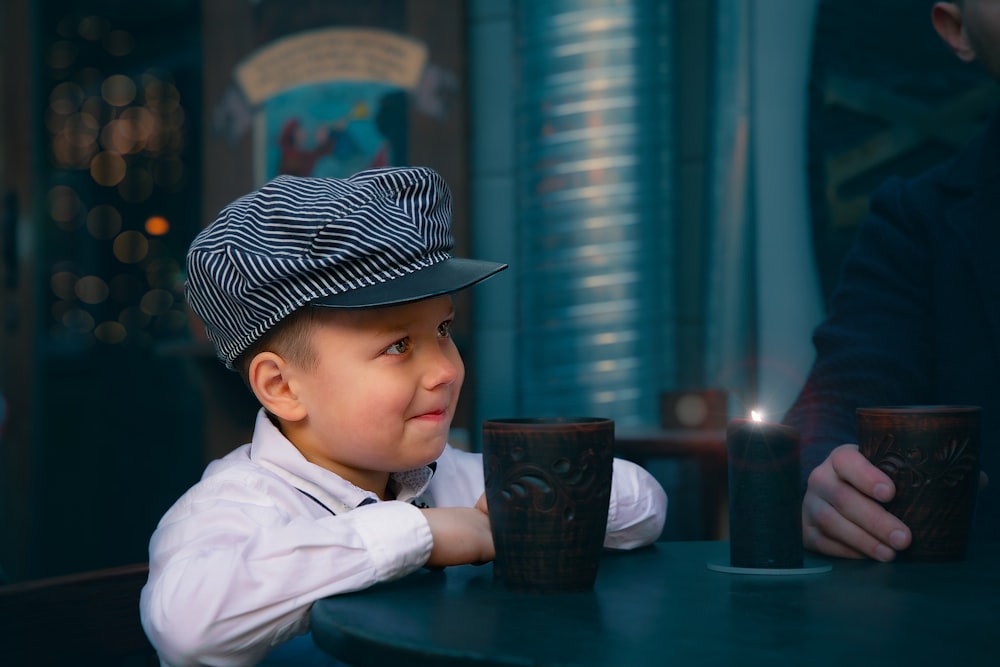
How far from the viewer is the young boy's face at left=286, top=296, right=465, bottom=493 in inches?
48.3

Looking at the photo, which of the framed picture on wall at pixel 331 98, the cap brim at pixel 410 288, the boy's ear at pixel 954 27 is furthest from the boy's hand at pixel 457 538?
the framed picture on wall at pixel 331 98

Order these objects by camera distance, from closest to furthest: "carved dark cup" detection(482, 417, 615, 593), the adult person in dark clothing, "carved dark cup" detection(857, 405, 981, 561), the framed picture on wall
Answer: "carved dark cup" detection(482, 417, 615, 593) → "carved dark cup" detection(857, 405, 981, 561) → the adult person in dark clothing → the framed picture on wall

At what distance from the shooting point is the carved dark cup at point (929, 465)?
1083 mm

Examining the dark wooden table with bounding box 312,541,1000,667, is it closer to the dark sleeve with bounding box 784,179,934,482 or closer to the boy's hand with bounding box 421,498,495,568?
the boy's hand with bounding box 421,498,495,568

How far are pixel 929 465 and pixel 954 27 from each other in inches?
33.2

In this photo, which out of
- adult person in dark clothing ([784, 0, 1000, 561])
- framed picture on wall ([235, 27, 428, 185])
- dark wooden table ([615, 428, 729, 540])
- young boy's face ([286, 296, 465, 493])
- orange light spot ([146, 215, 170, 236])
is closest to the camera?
young boy's face ([286, 296, 465, 493])

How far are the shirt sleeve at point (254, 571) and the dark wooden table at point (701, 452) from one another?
164cm

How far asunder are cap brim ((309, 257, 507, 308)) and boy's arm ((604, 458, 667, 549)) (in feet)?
0.92

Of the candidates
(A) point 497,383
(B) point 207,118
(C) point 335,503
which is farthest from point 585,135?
(C) point 335,503

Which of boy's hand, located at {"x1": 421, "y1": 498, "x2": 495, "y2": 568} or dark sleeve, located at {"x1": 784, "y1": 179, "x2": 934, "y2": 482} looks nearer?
boy's hand, located at {"x1": 421, "y1": 498, "x2": 495, "y2": 568}

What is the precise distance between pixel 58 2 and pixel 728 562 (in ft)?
17.6

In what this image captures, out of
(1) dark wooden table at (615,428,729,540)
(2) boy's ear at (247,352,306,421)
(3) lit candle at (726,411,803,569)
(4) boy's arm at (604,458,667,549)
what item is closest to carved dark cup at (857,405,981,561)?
(3) lit candle at (726,411,803,569)

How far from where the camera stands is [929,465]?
1.09 meters

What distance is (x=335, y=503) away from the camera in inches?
50.1
